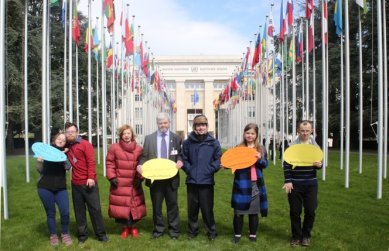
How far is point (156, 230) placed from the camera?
6676mm

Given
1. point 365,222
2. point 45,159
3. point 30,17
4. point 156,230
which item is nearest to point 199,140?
point 156,230

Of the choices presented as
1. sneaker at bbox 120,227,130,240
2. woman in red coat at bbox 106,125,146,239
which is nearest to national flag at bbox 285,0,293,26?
woman in red coat at bbox 106,125,146,239

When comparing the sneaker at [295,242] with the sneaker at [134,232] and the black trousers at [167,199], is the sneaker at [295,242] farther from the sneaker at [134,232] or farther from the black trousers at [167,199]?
the sneaker at [134,232]

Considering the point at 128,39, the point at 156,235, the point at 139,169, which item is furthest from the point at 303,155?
the point at 128,39

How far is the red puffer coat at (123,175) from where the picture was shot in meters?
6.45

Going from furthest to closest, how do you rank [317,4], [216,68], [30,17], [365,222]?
1. [216,68]
2. [317,4]
3. [30,17]
4. [365,222]

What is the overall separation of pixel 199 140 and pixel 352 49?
29535 millimetres

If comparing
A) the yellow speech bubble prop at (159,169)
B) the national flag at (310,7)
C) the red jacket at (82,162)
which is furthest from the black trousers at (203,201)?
the national flag at (310,7)

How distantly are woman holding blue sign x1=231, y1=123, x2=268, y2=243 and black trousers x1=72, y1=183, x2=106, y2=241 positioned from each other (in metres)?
2.05

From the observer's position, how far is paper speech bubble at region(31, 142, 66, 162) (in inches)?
233

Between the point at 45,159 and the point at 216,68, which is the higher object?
the point at 216,68

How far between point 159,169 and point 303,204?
2.16 meters

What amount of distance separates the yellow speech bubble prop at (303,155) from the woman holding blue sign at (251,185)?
354 mm

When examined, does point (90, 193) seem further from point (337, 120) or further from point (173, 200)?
point (337, 120)
